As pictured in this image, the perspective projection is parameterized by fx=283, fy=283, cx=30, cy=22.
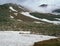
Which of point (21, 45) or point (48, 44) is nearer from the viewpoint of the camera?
point (48, 44)

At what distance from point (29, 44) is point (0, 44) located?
3.61 meters

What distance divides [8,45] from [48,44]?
20.0 feet

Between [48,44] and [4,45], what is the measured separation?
6.46 meters

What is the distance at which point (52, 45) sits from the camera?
29.6 meters

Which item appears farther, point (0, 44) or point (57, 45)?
point (0, 44)

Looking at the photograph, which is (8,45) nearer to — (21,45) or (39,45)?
(21,45)

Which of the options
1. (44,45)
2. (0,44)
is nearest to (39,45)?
(44,45)

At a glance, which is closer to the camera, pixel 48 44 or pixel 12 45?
pixel 48 44

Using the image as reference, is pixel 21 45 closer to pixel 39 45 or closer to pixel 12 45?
pixel 12 45

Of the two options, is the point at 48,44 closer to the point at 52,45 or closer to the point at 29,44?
the point at 52,45

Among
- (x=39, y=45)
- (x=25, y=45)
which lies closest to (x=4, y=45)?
(x=25, y=45)

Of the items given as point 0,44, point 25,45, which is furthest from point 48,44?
point 0,44

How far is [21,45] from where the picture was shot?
3453 cm

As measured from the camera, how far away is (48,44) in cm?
3027
